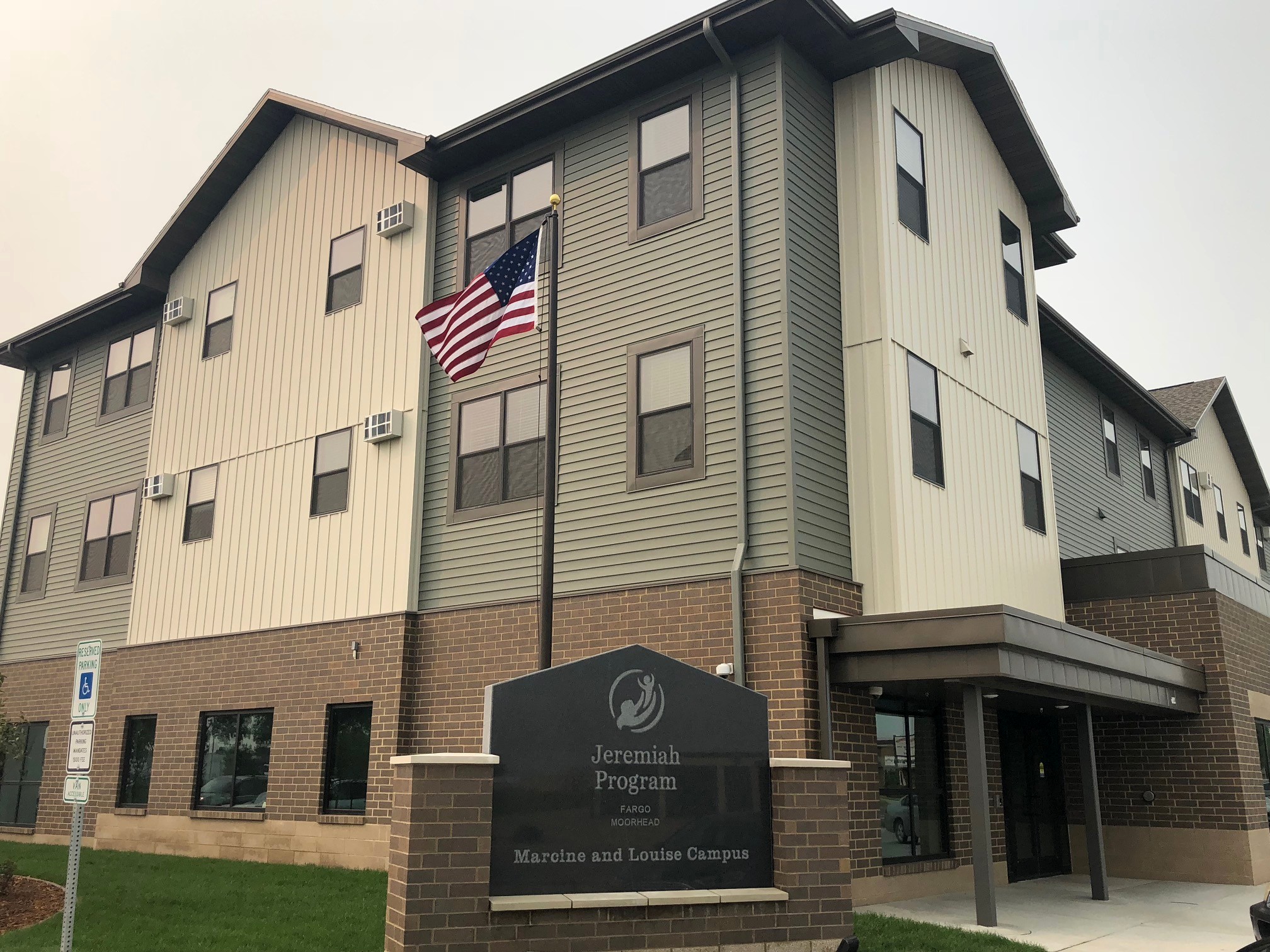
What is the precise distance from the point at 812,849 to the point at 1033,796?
9786 millimetres

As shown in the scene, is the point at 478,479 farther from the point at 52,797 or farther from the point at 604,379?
the point at 52,797

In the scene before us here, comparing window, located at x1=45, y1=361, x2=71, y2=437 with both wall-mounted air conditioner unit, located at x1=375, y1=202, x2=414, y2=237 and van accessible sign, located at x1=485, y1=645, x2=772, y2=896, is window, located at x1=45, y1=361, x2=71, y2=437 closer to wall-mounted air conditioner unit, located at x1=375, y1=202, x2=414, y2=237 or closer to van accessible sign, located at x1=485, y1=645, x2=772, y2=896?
wall-mounted air conditioner unit, located at x1=375, y1=202, x2=414, y2=237

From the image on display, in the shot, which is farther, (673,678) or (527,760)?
(673,678)

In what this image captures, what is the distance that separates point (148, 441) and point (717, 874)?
16847 millimetres

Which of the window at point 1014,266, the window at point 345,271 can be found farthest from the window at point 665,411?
the window at point 1014,266

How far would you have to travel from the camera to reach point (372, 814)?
631 inches

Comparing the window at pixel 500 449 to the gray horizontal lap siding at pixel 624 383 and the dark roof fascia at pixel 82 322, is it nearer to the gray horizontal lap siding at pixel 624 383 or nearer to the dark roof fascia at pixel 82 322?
the gray horizontal lap siding at pixel 624 383

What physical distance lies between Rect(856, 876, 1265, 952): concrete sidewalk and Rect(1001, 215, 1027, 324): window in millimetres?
9052

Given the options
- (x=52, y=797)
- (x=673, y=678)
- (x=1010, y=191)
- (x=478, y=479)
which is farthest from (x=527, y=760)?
(x=52, y=797)

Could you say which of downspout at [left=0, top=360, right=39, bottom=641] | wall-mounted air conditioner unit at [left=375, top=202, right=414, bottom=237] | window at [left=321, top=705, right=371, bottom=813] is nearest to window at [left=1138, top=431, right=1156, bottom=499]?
wall-mounted air conditioner unit at [left=375, top=202, right=414, bottom=237]

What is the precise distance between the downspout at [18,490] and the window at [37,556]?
1.48 ft

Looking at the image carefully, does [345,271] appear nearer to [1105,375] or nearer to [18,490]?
[18,490]

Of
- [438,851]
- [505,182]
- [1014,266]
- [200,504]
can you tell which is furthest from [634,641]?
[200,504]

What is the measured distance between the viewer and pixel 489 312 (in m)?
13.0
